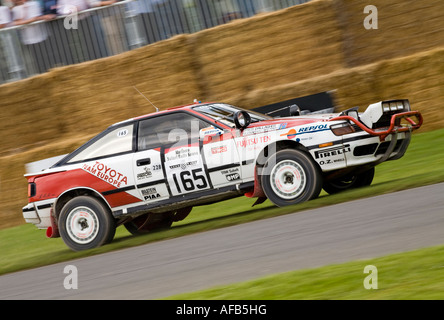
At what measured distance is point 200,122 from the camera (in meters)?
9.61

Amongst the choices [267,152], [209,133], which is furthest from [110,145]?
[267,152]

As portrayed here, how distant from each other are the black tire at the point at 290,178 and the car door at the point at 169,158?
2.79ft

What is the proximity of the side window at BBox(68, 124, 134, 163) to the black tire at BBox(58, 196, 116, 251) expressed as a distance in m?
0.62

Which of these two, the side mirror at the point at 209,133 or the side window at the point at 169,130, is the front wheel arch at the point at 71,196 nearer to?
the side window at the point at 169,130

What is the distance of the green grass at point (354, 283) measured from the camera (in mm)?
4527

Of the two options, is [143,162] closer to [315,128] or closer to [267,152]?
[267,152]

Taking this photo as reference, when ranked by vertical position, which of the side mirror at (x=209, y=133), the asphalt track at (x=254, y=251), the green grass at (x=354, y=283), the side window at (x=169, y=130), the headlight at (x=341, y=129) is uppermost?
the side window at (x=169, y=130)

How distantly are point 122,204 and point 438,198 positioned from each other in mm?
4288

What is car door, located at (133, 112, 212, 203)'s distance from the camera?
9438 mm

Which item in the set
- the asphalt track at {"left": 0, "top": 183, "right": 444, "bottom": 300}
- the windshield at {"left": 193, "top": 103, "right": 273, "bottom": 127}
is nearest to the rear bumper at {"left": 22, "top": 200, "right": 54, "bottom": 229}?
the asphalt track at {"left": 0, "top": 183, "right": 444, "bottom": 300}

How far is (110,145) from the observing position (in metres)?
9.99

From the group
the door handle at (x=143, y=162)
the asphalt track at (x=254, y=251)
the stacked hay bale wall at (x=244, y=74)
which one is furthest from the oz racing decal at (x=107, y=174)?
the stacked hay bale wall at (x=244, y=74)

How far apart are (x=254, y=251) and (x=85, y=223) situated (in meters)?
3.63
